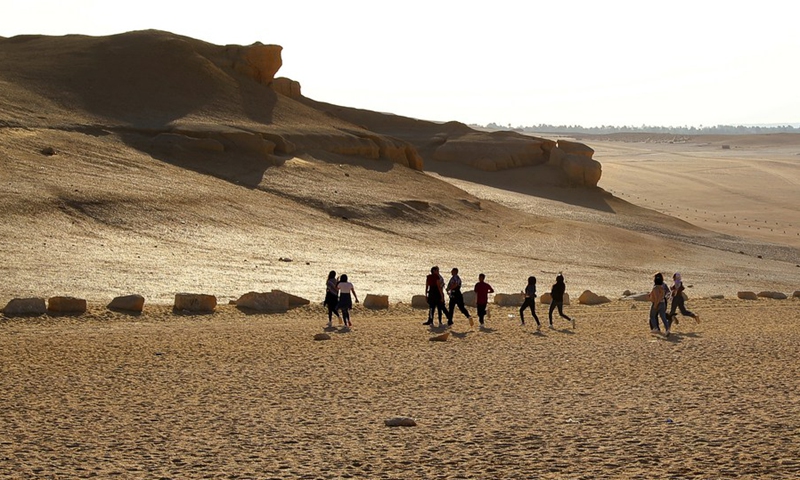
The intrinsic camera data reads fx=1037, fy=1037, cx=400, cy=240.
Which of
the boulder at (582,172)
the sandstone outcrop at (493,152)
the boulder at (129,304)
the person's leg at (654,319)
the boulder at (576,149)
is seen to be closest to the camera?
the person's leg at (654,319)

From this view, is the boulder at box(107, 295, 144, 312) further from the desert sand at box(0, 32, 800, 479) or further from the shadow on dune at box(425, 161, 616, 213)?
the shadow on dune at box(425, 161, 616, 213)

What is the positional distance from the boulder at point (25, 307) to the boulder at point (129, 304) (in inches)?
55.4

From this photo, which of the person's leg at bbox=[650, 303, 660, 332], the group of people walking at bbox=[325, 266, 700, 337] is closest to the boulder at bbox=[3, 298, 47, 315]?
the group of people walking at bbox=[325, 266, 700, 337]

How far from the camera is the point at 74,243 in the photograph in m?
27.9

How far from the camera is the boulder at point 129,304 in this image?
20.0 metres

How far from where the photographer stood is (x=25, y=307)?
19.0 meters

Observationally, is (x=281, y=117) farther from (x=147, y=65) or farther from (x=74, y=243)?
(x=74, y=243)

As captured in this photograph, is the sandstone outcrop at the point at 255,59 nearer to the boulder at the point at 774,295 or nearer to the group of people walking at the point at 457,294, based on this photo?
the boulder at the point at 774,295

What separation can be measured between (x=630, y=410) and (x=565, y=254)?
80.9ft

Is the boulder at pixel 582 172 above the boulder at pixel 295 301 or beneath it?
above

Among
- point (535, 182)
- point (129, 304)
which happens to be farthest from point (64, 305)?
point (535, 182)

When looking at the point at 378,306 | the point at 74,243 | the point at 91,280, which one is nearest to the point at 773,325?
the point at 378,306

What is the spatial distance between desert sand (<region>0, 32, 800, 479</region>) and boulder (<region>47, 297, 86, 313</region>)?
0.37m

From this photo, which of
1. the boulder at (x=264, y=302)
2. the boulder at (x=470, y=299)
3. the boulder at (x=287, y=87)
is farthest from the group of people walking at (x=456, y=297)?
the boulder at (x=287, y=87)
